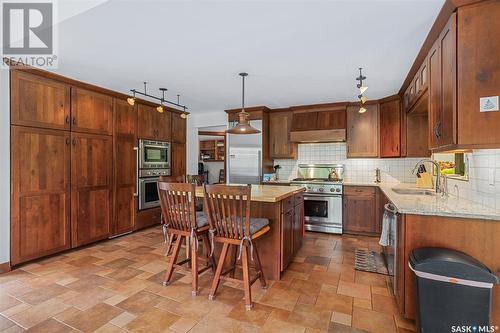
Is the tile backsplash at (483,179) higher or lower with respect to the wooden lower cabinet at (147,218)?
higher

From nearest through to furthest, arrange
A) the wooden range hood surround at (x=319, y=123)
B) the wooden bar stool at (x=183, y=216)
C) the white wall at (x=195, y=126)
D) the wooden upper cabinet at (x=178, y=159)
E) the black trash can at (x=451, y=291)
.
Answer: the black trash can at (x=451, y=291)
the wooden bar stool at (x=183, y=216)
the wooden range hood surround at (x=319, y=123)
the wooden upper cabinet at (x=178, y=159)
the white wall at (x=195, y=126)

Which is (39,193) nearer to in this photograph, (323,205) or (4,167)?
(4,167)

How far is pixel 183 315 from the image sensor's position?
200 centimetres

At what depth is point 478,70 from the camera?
5.33ft

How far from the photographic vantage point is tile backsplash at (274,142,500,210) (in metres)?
1.99

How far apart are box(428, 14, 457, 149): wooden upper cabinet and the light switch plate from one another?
0.13 m

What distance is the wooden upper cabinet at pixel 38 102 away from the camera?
2.83 meters

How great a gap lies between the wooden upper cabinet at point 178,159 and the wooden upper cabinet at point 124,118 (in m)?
1.00

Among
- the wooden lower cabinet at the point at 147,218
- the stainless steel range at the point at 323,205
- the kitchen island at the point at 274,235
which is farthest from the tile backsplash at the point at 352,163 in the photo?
the wooden lower cabinet at the point at 147,218

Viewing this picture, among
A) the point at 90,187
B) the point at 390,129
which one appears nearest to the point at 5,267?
the point at 90,187

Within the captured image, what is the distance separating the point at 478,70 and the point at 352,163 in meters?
3.28

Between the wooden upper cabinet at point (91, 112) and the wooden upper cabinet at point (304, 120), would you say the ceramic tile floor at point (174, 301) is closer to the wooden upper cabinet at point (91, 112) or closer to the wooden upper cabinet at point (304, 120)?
the wooden upper cabinet at point (91, 112)

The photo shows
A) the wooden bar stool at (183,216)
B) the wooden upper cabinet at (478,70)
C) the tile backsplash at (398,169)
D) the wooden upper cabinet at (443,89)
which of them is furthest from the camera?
the wooden bar stool at (183,216)

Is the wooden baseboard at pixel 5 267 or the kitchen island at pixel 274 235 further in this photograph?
the wooden baseboard at pixel 5 267
